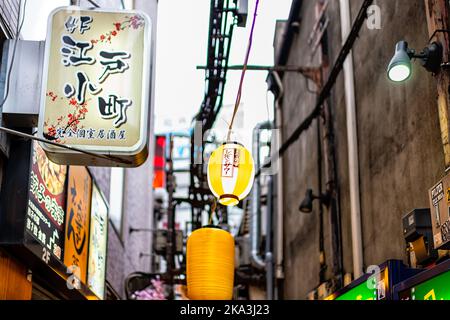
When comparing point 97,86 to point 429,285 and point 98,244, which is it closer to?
point 429,285

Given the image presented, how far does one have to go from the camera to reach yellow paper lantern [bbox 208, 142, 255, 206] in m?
Result: 9.62

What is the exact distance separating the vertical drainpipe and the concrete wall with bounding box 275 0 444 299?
0.37ft

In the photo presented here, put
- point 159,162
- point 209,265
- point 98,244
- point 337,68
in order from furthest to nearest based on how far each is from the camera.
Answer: point 159,162, point 98,244, point 337,68, point 209,265

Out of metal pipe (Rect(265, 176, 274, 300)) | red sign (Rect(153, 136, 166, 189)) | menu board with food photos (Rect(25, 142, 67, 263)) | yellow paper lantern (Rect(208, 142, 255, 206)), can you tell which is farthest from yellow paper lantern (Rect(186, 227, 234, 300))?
red sign (Rect(153, 136, 166, 189))

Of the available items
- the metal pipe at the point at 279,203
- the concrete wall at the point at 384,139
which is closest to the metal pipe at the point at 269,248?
the metal pipe at the point at 279,203

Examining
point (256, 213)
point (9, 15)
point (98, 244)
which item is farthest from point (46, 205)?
point (256, 213)

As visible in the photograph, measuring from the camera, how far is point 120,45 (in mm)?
9164

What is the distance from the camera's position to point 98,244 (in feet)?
48.5

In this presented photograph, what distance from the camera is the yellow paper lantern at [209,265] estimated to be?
9.28 m

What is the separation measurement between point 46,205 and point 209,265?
2.75m

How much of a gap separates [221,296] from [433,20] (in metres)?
4.65

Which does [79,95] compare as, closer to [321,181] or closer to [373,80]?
[373,80]

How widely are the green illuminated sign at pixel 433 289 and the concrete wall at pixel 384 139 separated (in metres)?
1.81

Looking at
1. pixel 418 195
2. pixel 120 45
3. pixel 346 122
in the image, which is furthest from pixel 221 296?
pixel 346 122
